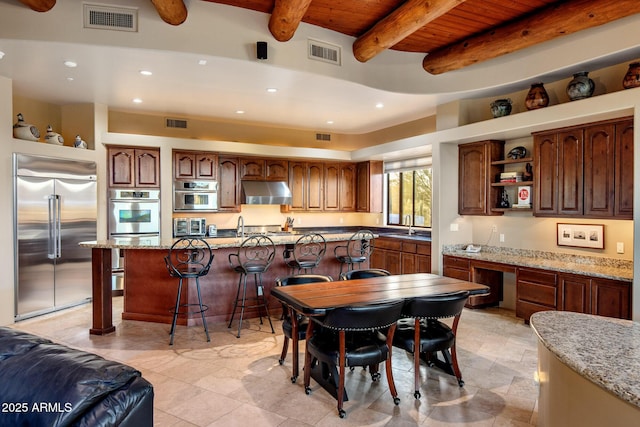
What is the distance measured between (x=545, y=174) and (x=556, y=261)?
3.62 feet

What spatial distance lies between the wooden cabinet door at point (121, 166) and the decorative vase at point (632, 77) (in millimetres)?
6476

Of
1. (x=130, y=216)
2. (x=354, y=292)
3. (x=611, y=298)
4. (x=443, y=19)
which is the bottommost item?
(x=611, y=298)

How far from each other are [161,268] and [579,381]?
13.8 ft

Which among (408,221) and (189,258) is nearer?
(189,258)

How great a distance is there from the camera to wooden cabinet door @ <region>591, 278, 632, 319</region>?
141 inches

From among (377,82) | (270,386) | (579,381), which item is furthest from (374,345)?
(377,82)

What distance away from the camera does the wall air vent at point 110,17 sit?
11.1ft

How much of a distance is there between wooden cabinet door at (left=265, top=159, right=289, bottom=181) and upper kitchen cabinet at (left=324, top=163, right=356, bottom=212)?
0.91m

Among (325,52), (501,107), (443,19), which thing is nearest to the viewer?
(443,19)

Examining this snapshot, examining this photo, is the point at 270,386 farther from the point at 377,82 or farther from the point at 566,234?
the point at 566,234

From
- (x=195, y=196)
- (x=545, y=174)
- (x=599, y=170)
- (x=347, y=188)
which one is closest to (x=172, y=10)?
(x=195, y=196)

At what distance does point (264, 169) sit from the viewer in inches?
282

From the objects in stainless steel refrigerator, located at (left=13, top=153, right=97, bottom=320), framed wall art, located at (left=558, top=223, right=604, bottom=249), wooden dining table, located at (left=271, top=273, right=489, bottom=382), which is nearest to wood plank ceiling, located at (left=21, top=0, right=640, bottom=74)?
framed wall art, located at (left=558, top=223, right=604, bottom=249)

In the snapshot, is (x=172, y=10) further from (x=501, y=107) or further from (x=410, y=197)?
(x=410, y=197)
